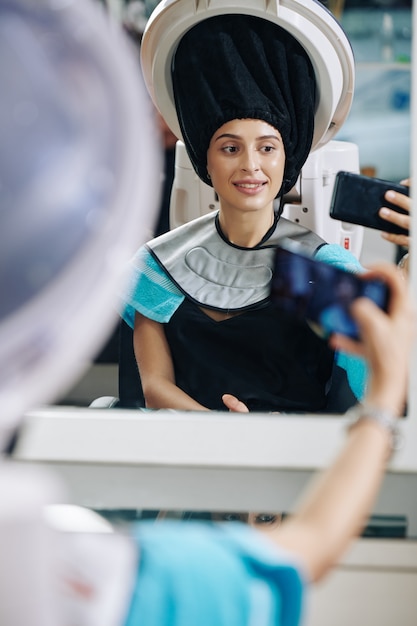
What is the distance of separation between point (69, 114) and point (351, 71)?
0.98 m

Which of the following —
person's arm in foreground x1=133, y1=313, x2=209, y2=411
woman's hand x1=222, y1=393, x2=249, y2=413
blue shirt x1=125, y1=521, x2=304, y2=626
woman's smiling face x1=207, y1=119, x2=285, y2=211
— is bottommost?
blue shirt x1=125, y1=521, x2=304, y2=626

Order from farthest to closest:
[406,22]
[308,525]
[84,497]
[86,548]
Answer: [84,497]
[406,22]
[308,525]
[86,548]

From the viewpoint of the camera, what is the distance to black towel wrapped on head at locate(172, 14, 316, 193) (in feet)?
5.49

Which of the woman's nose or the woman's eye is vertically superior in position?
the woman's eye

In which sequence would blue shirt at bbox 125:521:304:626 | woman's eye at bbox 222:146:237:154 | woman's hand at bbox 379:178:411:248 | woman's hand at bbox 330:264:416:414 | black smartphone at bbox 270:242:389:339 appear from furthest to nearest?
woman's eye at bbox 222:146:237:154
woman's hand at bbox 379:178:411:248
black smartphone at bbox 270:242:389:339
woman's hand at bbox 330:264:416:414
blue shirt at bbox 125:521:304:626

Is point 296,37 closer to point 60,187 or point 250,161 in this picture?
point 250,161

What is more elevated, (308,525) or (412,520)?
(308,525)

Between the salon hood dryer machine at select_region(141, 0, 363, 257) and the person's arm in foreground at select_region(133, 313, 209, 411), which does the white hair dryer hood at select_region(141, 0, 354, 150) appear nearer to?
the salon hood dryer machine at select_region(141, 0, 363, 257)

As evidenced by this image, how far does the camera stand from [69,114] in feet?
2.78

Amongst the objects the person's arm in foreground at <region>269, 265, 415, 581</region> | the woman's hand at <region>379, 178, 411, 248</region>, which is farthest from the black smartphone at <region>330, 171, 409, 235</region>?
the person's arm in foreground at <region>269, 265, 415, 581</region>

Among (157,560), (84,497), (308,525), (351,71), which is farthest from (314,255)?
(157,560)

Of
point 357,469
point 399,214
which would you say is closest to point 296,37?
point 399,214

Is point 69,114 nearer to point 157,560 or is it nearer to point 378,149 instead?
point 157,560

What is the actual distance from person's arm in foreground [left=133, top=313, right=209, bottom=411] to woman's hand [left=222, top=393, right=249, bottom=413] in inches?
3.4
